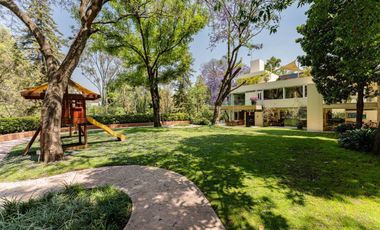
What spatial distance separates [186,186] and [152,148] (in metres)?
4.02

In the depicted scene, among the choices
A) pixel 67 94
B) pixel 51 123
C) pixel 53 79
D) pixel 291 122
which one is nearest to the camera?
pixel 51 123

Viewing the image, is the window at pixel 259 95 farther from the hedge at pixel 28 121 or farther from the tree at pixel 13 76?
the tree at pixel 13 76

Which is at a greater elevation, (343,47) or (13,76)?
(13,76)

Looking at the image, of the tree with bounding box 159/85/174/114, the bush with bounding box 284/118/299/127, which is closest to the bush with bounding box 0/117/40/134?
the tree with bounding box 159/85/174/114

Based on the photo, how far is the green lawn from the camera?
3.01 metres

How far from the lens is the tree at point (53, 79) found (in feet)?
20.2

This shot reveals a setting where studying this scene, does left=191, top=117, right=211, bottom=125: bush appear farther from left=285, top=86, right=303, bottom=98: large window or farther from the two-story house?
left=285, top=86, right=303, bottom=98: large window

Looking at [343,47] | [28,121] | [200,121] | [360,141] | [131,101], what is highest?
[343,47]

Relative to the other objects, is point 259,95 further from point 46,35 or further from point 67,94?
point 46,35

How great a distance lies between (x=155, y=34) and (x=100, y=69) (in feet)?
40.6

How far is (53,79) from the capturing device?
6.43 m

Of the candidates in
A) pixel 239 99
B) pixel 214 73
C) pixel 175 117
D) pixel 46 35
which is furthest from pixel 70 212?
pixel 214 73

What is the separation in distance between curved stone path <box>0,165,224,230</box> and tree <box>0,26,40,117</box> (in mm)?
15285

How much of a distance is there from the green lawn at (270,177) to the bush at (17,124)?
21.8 ft
